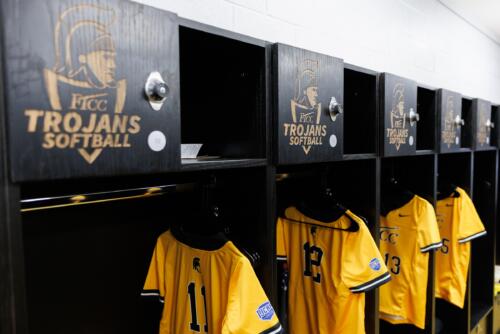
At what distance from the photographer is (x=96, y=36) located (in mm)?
720

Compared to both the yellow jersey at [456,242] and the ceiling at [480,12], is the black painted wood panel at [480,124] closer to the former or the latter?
the yellow jersey at [456,242]

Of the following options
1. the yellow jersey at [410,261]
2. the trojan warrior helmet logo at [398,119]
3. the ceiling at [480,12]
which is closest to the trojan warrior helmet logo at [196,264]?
the trojan warrior helmet logo at [398,119]

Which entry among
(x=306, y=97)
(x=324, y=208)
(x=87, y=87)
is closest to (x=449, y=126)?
(x=324, y=208)

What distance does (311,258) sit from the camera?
1.55m

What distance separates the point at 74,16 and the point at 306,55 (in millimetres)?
701

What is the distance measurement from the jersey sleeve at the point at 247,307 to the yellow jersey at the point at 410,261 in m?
1.11

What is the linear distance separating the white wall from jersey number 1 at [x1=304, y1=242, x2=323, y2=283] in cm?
88

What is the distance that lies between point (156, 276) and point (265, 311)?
0.37 m

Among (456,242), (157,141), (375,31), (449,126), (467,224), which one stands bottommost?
(456,242)

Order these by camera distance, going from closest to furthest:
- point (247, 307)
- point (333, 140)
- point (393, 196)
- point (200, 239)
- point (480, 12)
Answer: point (247, 307) < point (200, 239) < point (333, 140) < point (393, 196) < point (480, 12)

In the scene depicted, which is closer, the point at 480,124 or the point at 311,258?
the point at 311,258

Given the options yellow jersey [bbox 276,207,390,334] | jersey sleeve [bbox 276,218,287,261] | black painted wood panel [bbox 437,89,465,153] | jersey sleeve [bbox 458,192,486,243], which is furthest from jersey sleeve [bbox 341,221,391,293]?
jersey sleeve [bbox 458,192,486,243]

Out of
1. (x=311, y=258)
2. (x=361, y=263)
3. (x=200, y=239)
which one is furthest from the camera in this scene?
(x=311, y=258)

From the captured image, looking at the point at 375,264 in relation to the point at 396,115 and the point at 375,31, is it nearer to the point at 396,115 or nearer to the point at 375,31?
the point at 396,115
